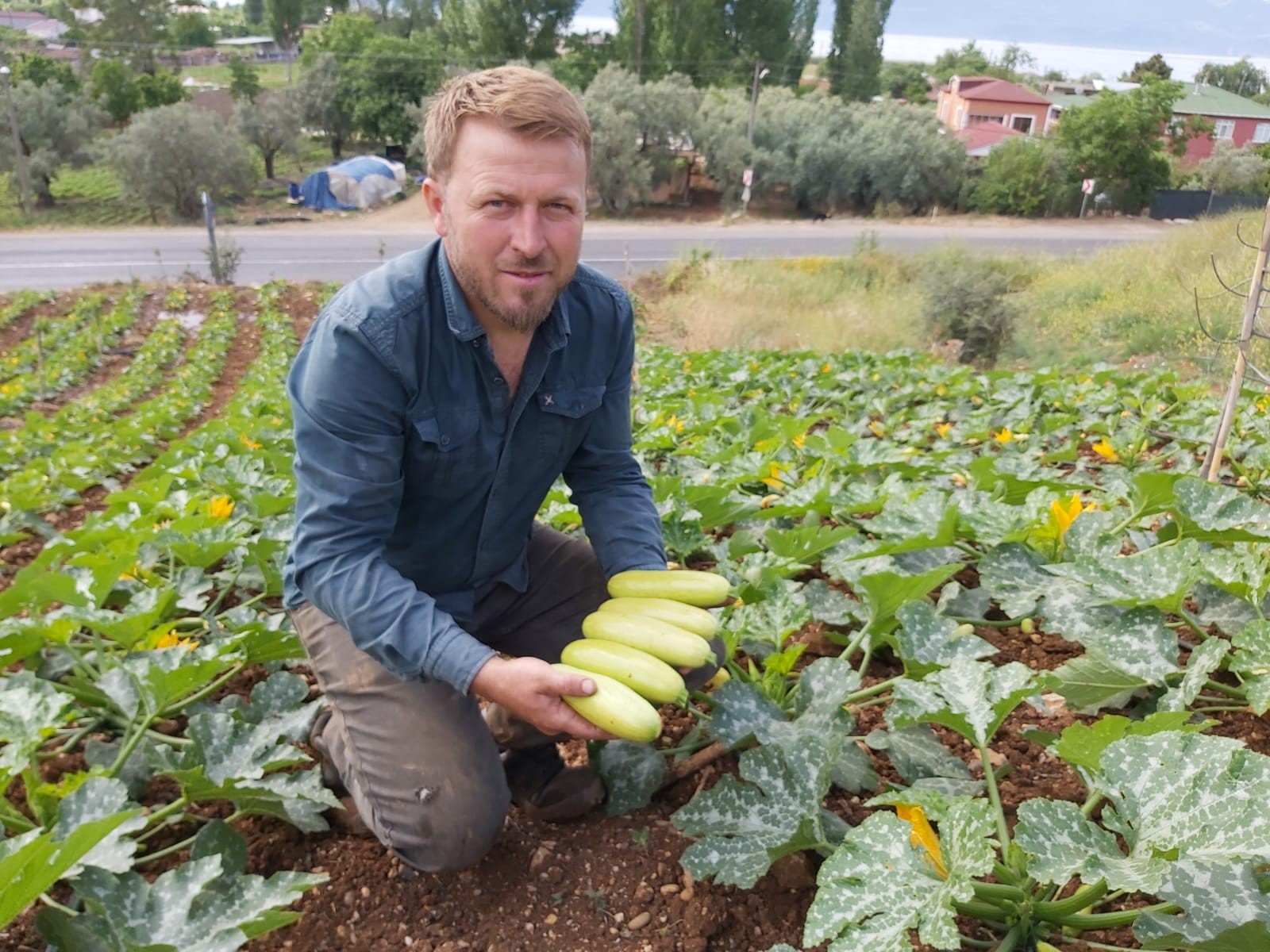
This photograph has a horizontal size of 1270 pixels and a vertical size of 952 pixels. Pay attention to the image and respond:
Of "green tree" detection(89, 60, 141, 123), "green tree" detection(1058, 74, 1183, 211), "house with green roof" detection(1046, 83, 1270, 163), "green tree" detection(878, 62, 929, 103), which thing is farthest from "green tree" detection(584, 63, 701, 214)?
"green tree" detection(89, 60, 141, 123)

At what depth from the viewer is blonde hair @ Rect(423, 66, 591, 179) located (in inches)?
73.7

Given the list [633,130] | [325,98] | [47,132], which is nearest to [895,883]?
[633,130]

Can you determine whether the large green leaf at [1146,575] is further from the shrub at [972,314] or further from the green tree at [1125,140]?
the green tree at [1125,140]

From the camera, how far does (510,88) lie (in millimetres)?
1894

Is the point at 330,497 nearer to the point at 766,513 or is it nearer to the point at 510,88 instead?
the point at 510,88

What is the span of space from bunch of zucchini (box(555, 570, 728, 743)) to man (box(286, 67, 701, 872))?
0.24ft

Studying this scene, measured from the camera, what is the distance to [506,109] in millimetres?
1865

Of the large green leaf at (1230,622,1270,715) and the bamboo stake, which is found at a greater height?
the bamboo stake

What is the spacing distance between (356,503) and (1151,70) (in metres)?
46.5

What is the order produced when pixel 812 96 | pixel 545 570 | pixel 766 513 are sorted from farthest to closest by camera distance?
pixel 812 96 → pixel 766 513 → pixel 545 570

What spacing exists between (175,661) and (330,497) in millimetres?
539

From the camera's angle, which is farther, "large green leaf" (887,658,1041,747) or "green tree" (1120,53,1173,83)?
"green tree" (1120,53,1173,83)

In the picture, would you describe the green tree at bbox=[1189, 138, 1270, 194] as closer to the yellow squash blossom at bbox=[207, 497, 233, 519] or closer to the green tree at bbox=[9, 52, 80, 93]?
the yellow squash blossom at bbox=[207, 497, 233, 519]

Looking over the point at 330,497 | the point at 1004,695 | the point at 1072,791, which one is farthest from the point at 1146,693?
the point at 330,497
